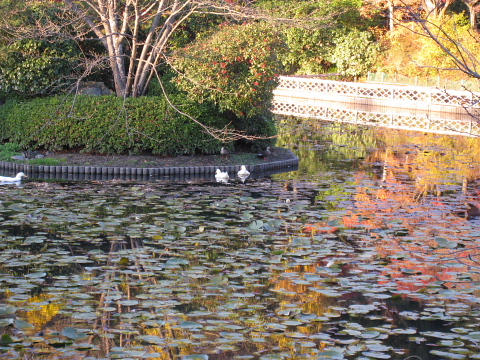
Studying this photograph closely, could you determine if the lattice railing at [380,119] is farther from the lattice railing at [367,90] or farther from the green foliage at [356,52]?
the green foliage at [356,52]

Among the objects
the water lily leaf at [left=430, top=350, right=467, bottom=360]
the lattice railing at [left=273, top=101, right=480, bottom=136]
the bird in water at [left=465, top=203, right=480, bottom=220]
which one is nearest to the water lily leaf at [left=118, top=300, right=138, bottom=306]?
the water lily leaf at [left=430, top=350, right=467, bottom=360]

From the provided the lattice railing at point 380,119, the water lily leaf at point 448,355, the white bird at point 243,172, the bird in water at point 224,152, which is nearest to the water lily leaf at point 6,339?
the water lily leaf at point 448,355

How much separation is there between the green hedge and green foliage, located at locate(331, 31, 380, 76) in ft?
57.2

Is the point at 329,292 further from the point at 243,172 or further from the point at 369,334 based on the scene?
the point at 243,172

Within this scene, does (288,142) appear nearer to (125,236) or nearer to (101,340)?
(125,236)

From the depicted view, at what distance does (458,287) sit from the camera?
23.1ft

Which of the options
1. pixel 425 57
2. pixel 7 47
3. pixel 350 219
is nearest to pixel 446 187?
pixel 350 219

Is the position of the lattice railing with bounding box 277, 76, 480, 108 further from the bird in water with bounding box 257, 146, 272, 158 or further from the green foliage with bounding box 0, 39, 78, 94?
the green foliage with bounding box 0, 39, 78, 94

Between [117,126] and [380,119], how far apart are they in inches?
449

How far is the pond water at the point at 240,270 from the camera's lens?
18.6 feet

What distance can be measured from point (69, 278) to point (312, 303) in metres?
2.41

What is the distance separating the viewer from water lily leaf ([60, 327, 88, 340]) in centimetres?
560

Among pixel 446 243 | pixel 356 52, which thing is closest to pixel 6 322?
pixel 446 243

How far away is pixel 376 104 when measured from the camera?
Result: 26953 mm
